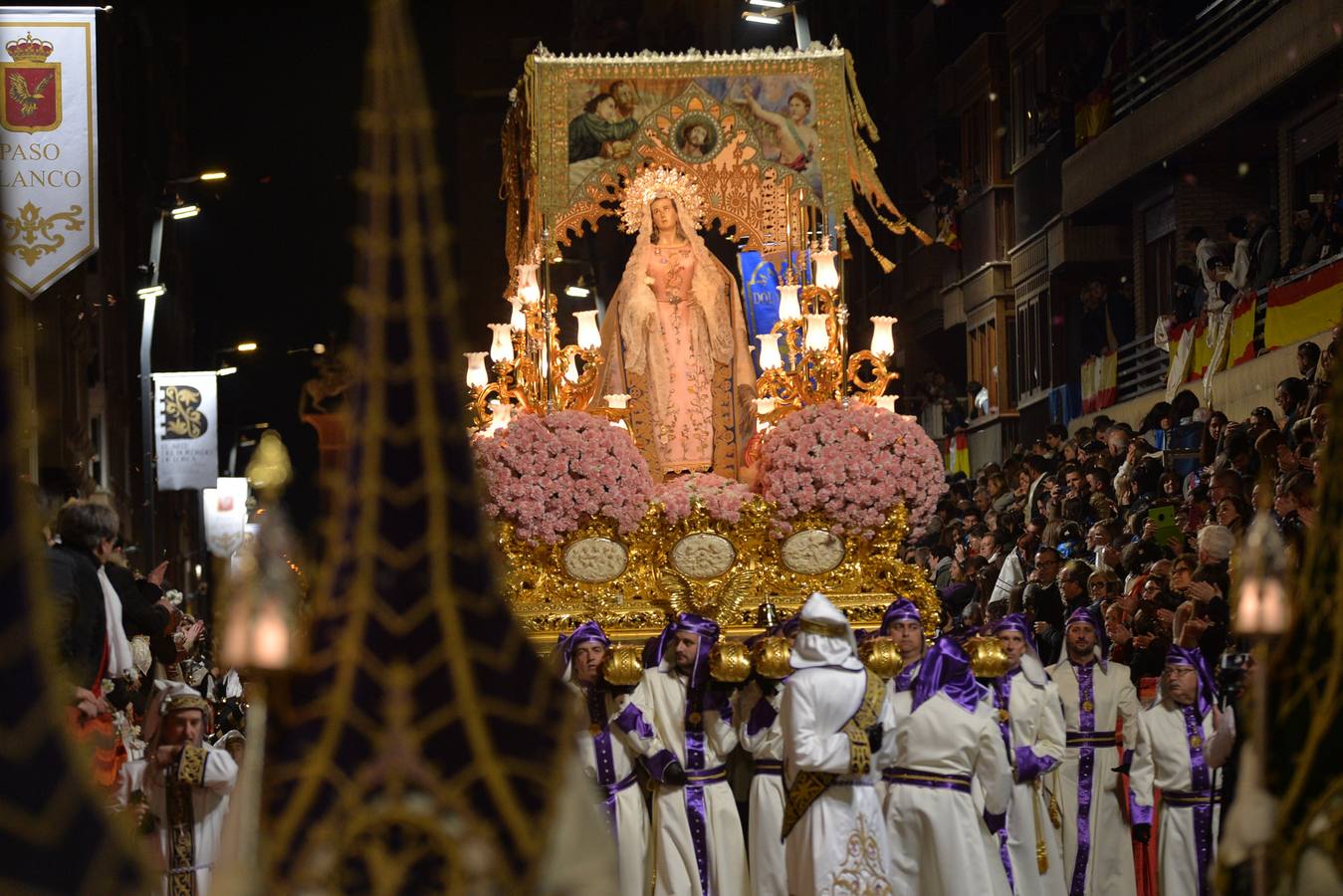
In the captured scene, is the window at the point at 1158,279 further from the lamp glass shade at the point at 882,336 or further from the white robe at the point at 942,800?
the white robe at the point at 942,800

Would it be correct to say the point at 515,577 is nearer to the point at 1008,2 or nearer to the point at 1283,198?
the point at 1283,198

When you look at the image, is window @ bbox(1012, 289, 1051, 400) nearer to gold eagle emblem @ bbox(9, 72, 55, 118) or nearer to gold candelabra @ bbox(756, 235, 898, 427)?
gold candelabra @ bbox(756, 235, 898, 427)

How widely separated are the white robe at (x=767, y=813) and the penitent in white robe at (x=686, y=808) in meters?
0.16

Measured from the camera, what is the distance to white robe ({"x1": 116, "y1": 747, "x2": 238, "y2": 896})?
8492 millimetres

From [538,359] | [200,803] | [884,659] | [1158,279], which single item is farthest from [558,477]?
[1158,279]

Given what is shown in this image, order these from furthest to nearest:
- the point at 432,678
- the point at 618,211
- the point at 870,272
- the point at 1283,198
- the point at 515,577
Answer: the point at 870,272 < the point at 1283,198 < the point at 618,211 < the point at 515,577 < the point at 432,678

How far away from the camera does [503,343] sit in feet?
50.1

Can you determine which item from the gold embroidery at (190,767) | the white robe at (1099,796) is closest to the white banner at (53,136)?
the gold embroidery at (190,767)

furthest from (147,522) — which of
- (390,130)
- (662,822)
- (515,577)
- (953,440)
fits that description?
(390,130)

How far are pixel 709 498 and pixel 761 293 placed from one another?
3.23 m

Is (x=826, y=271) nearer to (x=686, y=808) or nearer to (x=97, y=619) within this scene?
(x=686, y=808)

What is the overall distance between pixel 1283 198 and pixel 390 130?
22883mm

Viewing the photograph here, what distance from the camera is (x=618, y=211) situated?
52.4ft

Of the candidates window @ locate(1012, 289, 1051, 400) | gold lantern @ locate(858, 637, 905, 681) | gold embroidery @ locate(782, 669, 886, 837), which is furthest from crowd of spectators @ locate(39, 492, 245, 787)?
window @ locate(1012, 289, 1051, 400)
